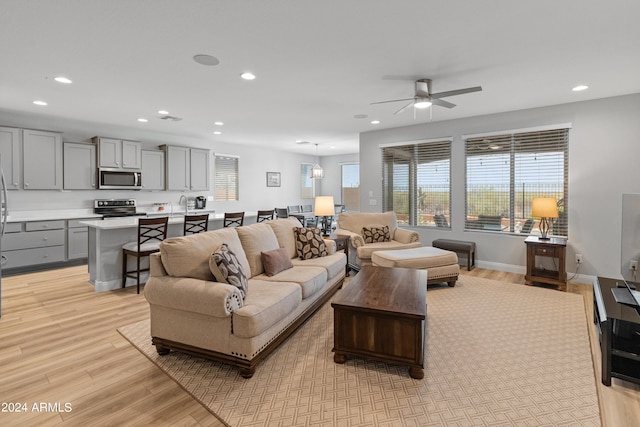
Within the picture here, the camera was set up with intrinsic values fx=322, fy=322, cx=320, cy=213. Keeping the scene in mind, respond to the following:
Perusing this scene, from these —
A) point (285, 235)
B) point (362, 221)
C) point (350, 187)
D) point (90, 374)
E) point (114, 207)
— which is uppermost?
point (350, 187)

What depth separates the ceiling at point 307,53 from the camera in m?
2.28

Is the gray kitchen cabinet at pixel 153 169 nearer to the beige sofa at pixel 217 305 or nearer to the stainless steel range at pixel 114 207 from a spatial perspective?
the stainless steel range at pixel 114 207

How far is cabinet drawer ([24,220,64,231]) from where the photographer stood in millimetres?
4906

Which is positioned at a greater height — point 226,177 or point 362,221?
point 226,177

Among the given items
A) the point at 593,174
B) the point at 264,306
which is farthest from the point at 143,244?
the point at 593,174

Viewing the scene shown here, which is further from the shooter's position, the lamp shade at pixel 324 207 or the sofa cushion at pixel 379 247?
the lamp shade at pixel 324 207

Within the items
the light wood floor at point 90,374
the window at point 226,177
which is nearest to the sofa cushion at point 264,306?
the light wood floor at point 90,374

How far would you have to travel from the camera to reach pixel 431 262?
4.19m

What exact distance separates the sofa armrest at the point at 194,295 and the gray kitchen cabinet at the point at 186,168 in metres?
4.83

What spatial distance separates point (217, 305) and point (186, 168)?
5.57 metres

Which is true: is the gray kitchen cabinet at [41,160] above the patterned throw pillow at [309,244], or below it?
above

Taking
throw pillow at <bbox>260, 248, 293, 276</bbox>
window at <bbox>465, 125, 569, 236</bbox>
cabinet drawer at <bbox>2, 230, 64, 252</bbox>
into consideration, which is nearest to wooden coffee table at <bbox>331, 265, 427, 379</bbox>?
throw pillow at <bbox>260, 248, 293, 276</bbox>

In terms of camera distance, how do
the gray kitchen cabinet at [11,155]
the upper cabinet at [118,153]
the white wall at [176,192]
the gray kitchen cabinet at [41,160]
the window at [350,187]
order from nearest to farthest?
the gray kitchen cabinet at [11,155] < the gray kitchen cabinet at [41,160] < the white wall at [176,192] < the upper cabinet at [118,153] < the window at [350,187]

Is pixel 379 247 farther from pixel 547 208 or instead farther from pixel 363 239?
pixel 547 208
